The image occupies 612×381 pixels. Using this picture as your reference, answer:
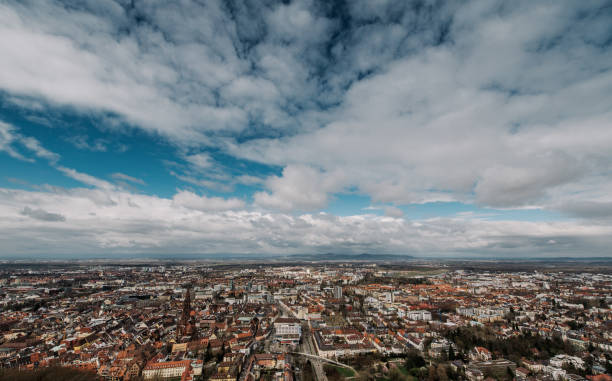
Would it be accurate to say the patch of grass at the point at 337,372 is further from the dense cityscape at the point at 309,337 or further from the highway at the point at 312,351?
the highway at the point at 312,351

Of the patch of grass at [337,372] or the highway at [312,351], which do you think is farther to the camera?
the highway at [312,351]

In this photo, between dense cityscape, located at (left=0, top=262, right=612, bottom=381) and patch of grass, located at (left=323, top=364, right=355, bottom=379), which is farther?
dense cityscape, located at (left=0, top=262, right=612, bottom=381)

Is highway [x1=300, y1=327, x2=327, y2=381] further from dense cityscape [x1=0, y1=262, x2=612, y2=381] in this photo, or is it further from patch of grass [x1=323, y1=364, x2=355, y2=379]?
patch of grass [x1=323, y1=364, x2=355, y2=379]

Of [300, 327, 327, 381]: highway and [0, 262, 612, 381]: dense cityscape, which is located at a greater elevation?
[0, 262, 612, 381]: dense cityscape

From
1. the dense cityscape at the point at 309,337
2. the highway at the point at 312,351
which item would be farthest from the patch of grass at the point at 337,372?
the highway at the point at 312,351

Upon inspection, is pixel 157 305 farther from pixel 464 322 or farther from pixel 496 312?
pixel 496 312

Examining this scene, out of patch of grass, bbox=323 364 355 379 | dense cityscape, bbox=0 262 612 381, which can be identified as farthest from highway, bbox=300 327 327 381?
patch of grass, bbox=323 364 355 379

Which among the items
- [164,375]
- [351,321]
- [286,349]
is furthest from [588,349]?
[164,375]

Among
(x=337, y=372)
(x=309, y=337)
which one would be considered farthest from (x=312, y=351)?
(x=337, y=372)
